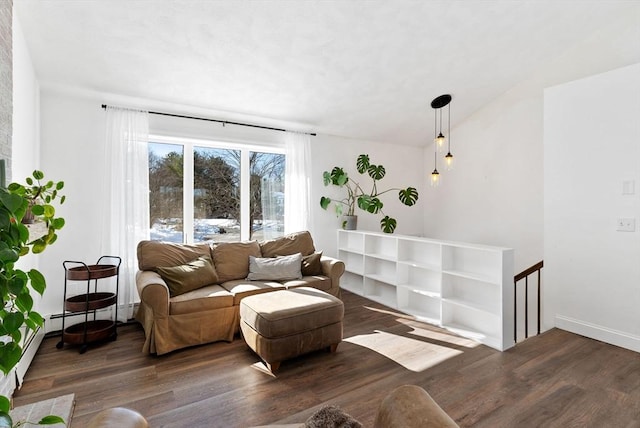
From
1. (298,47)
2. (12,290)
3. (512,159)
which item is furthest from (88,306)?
(512,159)

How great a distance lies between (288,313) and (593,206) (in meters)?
3.16

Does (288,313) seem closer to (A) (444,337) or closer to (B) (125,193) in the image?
(A) (444,337)

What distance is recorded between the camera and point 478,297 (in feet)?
10.8

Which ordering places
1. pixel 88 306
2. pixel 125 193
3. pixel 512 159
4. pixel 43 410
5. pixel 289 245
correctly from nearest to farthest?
1. pixel 43 410
2. pixel 88 306
3. pixel 125 193
4. pixel 289 245
5. pixel 512 159

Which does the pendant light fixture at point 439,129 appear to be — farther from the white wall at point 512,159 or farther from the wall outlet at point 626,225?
the wall outlet at point 626,225

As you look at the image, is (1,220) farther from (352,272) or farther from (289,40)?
(352,272)

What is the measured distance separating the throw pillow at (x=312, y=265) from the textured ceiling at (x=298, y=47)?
189cm

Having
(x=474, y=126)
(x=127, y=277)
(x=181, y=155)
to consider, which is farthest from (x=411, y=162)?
(x=127, y=277)

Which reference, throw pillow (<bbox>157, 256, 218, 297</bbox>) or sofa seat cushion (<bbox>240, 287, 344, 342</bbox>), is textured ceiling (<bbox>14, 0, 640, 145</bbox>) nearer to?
throw pillow (<bbox>157, 256, 218, 297</bbox>)

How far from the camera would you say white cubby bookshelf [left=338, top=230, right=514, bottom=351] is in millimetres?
2867

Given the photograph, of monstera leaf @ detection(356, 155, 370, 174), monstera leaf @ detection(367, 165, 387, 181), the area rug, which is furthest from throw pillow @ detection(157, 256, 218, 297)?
monstera leaf @ detection(367, 165, 387, 181)

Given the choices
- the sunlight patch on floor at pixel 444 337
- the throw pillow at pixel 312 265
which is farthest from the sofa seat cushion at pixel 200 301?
the sunlight patch on floor at pixel 444 337

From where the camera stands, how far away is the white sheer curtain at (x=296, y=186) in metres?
4.47

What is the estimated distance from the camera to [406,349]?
2.80m
